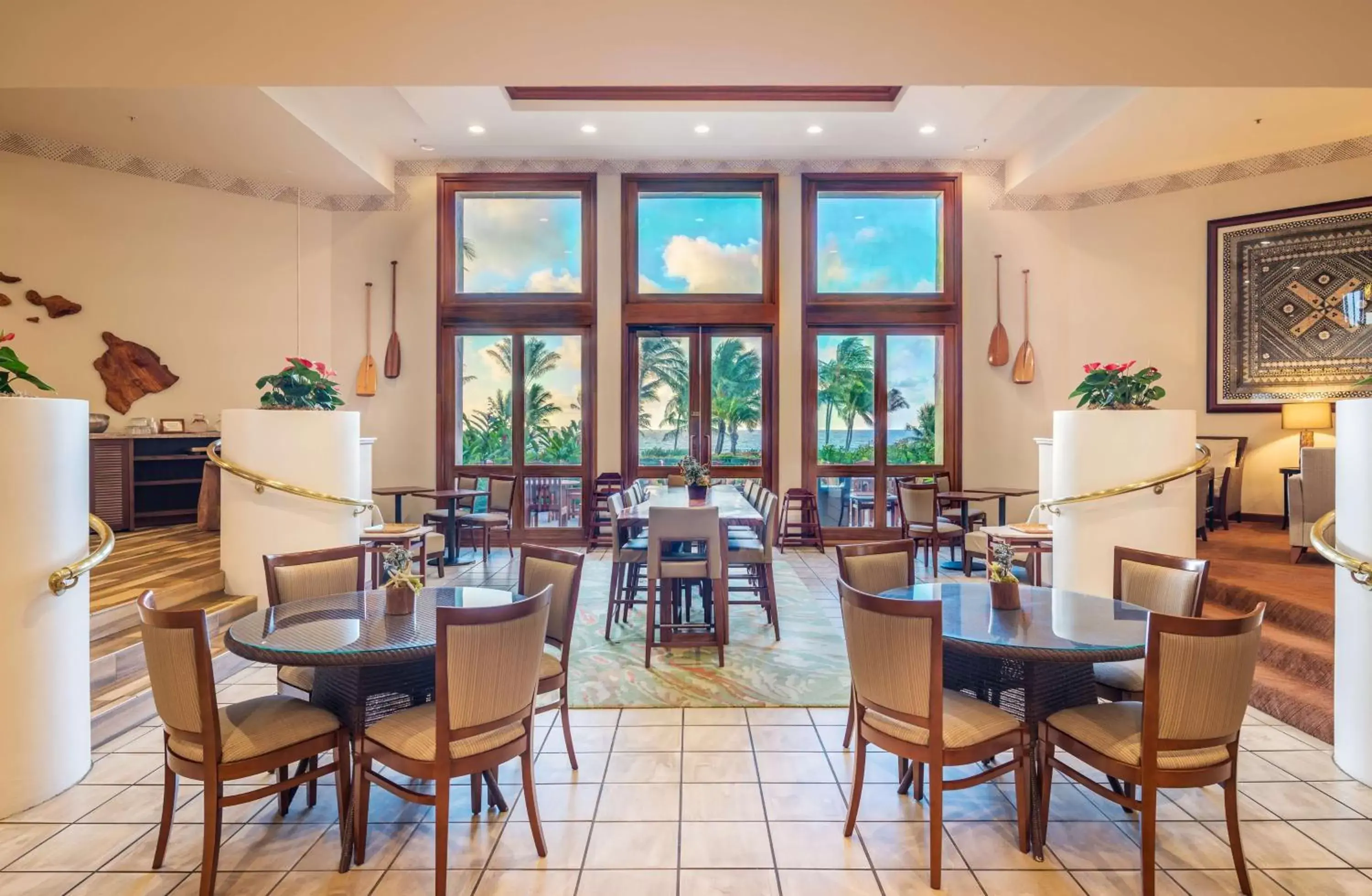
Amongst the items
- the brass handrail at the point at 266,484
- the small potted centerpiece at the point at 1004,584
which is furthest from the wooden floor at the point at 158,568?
the small potted centerpiece at the point at 1004,584

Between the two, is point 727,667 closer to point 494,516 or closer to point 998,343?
point 494,516

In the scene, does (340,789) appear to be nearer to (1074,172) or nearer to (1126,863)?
(1126,863)

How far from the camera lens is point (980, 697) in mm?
2443

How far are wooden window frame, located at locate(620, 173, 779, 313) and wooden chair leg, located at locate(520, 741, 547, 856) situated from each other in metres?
6.10

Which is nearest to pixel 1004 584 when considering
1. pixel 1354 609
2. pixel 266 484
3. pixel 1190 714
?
pixel 1190 714

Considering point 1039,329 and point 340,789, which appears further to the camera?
point 1039,329

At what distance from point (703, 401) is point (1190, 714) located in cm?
617

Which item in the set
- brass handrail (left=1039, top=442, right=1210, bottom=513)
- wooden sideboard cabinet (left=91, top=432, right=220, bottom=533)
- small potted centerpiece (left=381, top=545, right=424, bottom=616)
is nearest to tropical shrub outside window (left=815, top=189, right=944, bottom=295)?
brass handrail (left=1039, top=442, right=1210, bottom=513)

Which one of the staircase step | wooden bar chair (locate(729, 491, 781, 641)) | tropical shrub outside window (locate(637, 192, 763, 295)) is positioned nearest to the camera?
the staircase step

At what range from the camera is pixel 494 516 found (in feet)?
22.5

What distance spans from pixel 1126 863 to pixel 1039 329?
6.72m

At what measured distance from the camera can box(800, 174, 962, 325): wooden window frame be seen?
25.3 feet

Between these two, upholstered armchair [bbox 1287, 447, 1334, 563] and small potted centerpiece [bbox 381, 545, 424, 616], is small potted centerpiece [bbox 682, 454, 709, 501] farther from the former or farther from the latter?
upholstered armchair [bbox 1287, 447, 1334, 563]

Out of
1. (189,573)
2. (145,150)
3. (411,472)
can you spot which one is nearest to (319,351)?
→ (411,472)
